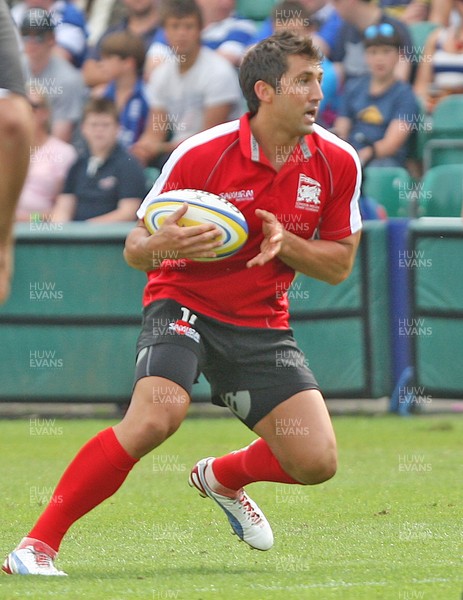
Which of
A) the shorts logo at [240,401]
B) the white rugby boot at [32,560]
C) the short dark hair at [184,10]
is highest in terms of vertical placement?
the short dark hair at [184,10]

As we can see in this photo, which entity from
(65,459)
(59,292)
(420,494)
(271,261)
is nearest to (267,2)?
(59,292)

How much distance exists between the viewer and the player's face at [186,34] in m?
10.8

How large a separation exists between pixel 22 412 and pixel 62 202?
5.67ft

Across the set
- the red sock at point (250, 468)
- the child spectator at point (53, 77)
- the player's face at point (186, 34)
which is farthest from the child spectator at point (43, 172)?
the red sock at point (250, 468)

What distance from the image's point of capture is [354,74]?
1141 centimetres

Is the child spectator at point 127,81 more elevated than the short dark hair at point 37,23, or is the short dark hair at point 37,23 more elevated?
the short dark hair at point 37,23

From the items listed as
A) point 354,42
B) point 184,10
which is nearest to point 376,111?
point 354,42

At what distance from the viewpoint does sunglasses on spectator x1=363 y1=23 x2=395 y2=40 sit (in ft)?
35.4

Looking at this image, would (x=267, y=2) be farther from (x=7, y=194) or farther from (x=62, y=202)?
(x=7, y=194)

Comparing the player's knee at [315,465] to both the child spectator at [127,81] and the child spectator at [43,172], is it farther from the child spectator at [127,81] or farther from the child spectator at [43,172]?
the child spectator at [127,81]

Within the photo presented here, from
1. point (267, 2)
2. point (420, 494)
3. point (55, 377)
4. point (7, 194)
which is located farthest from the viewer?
point (267, 2)

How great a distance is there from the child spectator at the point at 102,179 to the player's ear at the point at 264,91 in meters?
4.76

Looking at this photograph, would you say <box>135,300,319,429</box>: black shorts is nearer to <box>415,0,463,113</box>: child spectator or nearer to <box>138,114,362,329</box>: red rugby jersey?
<box>138,114,362,329</box>: red rugby jersey

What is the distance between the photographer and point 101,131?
10180mm
